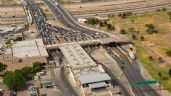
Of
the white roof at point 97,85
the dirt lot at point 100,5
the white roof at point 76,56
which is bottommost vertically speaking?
the white roof at point 97,85

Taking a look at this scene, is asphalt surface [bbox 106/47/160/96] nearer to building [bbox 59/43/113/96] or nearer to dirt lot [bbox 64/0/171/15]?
building [bbox 59/43/113/96]

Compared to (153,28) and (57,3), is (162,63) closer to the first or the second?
(153,28)

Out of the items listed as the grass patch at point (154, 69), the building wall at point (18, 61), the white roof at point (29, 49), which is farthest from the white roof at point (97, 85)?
the white roof at point (29, 49)

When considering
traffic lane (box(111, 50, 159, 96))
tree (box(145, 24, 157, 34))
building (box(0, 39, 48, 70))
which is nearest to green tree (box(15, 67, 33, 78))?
building (box(0, 39, 48, 70))

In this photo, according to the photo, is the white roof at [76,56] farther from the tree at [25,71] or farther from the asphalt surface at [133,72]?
the tree at [25,71]

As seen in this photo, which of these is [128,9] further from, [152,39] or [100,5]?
[152,39]

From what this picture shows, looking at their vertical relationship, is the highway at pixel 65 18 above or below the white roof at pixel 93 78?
above

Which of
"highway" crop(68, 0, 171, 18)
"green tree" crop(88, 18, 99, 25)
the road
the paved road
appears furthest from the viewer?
"highway" crop(68, 0, 171, 18)
